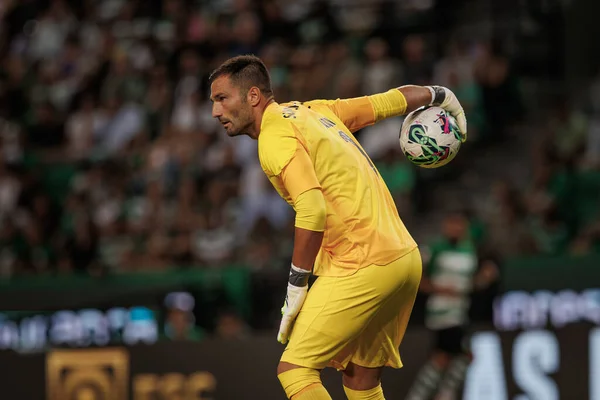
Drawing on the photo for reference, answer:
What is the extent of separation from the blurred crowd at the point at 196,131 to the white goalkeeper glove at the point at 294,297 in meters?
6.61

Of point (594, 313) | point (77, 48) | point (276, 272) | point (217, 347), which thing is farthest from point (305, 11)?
point (217, 347)

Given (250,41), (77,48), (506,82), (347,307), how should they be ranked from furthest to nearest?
(77,48)
(250,41)
(506,82)
(347,307)

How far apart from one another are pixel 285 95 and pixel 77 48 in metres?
4.38

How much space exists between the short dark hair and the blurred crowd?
6552mm

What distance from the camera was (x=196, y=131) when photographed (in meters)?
14.5

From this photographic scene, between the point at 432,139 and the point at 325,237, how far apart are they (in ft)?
2.84

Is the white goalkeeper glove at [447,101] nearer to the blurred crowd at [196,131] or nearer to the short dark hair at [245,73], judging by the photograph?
the short dark hair at [245,73]

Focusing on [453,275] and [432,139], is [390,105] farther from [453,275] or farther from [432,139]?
[453,275]

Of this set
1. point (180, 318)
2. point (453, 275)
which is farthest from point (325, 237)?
point (180, 318)

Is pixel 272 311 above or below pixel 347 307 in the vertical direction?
below

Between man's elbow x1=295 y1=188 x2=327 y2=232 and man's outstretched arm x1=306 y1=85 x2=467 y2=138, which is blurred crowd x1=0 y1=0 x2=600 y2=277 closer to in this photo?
man's outstretched arm x1=306 y1=85 x2=467 y2=138

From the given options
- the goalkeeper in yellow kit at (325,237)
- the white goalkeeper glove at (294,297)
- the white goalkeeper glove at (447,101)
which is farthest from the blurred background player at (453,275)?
the white goalkeeper glove at (294,297)

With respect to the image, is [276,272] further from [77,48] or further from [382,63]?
[77,48]

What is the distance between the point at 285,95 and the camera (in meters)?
14.1
